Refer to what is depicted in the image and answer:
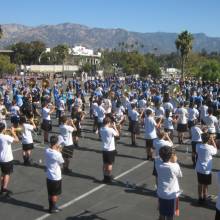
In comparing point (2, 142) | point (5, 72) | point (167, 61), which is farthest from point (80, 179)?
point (167, 61)

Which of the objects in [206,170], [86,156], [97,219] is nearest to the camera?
[97,219]

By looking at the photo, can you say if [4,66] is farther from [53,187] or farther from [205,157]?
[205,157]

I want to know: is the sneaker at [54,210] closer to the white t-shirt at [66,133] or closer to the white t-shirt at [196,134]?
the white t-shirt at [66,133]

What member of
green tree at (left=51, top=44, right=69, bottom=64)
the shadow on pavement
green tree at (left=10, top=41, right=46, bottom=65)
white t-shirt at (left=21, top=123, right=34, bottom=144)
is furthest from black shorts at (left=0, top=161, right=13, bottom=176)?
green tree at (left=51, top=44, right=69, bottom=64)

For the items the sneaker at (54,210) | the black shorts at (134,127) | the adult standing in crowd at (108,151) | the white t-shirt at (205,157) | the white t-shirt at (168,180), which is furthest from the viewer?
the black shorts at (134,127)

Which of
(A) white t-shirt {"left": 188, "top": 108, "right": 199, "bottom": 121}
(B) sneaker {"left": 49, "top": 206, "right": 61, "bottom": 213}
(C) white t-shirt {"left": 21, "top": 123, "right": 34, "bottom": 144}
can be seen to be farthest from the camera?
(A) white t-shirt {"left": 188, "top": 108, "right": 199, "bottom": 121}

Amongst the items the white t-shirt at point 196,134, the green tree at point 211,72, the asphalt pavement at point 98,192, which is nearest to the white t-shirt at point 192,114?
the asphalt pavement at point 98,192

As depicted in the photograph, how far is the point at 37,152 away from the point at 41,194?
15.9ft

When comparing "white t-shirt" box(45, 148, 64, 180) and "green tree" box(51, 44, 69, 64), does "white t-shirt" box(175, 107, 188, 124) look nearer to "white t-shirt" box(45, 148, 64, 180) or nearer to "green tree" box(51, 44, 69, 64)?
"white t-shirt" box(45, 148, 64, 180)

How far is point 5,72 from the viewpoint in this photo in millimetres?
73250

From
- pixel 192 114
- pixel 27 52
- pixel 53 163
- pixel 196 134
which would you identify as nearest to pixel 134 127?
pixel 192 114

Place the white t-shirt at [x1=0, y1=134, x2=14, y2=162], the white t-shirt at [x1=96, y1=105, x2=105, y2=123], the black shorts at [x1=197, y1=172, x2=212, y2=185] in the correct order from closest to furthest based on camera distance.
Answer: the black shorts at [x1=197, y1=172, x2=212, y2=185]
the white t-shirt at [x1=0, y1=134, x2=14, y2=162]
the white t-shirt at [x1=96, y1=105, x2=105, y2=123]

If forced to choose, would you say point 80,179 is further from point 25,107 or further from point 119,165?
point 25,107

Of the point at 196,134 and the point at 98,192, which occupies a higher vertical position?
the point at 196,134
